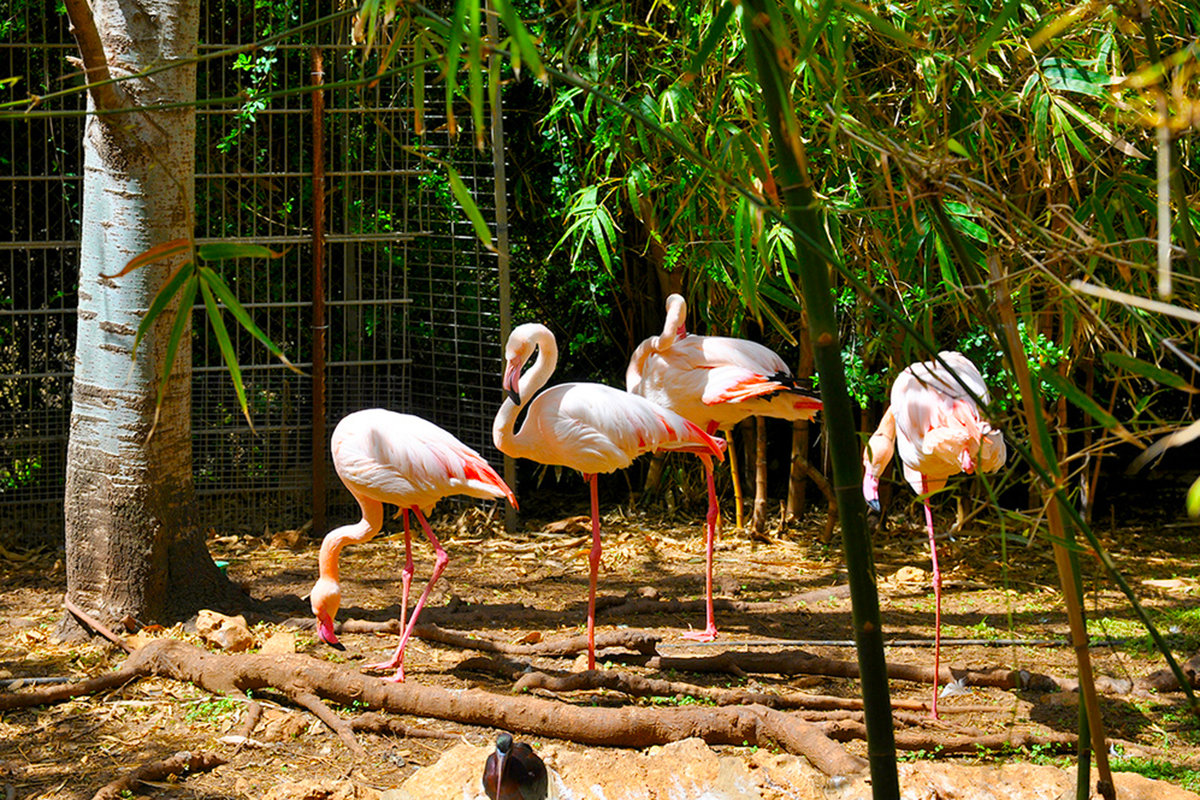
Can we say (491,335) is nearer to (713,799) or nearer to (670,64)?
(670,64)

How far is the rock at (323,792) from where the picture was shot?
242 cm

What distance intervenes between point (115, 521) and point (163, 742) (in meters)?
1.09

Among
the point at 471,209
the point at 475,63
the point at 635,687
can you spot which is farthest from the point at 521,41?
the point at 635,687

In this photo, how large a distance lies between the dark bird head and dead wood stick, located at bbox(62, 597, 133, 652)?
1946 mm

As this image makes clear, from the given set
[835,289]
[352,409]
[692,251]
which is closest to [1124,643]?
[835,289]

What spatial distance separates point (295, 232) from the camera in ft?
19.8

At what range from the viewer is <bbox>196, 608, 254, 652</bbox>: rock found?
3660mm

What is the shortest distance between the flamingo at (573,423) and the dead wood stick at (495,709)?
0.75 m

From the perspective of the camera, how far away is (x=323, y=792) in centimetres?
244

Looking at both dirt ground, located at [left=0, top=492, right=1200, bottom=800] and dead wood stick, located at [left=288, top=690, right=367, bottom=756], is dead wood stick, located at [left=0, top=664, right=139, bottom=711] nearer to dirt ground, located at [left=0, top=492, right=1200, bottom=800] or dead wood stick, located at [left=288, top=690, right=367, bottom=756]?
dirt ground, located at [left=0, top=492, right=1200, bottom=800]

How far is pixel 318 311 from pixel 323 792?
3.59 m

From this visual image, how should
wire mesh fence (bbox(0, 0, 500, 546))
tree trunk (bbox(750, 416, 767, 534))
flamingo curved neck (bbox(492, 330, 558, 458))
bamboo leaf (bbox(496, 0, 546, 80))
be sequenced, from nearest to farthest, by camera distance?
1. bamboo leaf (bbox(496, 0, 546, 80))
2. flamingo curved neck (bbox(492, 330, 558, 458))
3. wire mesh fence (bbox(0, 0, 500, 546))
4. tree trunk (bbox(750, 416, 767, 534))

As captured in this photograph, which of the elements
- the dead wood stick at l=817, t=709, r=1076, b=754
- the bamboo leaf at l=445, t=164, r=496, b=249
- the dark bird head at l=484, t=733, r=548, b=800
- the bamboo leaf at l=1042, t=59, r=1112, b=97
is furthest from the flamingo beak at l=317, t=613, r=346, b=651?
the bamboo leaf at l=1042, t=59, r=1112, b=97

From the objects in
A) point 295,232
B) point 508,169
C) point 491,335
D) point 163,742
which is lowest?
point 163,742
